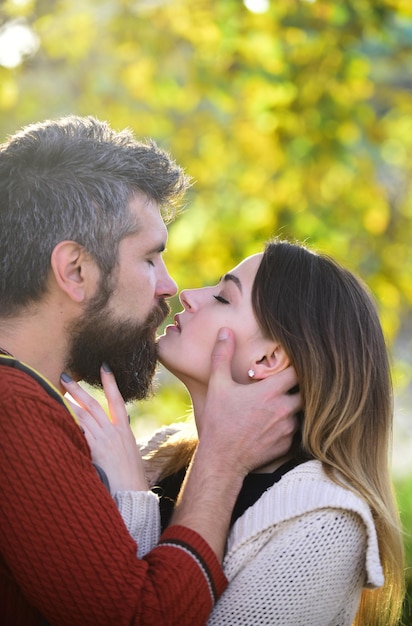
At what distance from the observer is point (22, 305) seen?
8.96ft

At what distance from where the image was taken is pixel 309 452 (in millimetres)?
2717

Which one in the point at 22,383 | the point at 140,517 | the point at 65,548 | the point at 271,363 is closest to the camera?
the point at 65,548

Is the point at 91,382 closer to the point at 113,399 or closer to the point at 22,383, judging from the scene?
the point at 113,399

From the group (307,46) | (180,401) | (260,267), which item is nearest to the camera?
(260,267)

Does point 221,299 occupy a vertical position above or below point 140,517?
above

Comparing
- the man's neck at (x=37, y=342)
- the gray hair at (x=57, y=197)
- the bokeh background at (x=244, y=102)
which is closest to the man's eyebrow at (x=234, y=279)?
the gray hair at (x=57, y=197)

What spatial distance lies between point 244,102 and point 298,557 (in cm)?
425

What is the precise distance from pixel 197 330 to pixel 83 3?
3.56 m

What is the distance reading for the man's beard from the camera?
281cm

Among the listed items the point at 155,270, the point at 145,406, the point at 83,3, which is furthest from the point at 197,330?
the point at 145,406

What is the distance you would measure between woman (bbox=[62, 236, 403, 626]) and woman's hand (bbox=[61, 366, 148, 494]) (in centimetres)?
30

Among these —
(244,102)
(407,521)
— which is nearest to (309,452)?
(407,521)

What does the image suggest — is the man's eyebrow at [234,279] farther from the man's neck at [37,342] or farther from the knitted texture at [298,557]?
the knitted texture at [298,557]

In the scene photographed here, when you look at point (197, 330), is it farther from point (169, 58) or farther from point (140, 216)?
point (169, 58)
